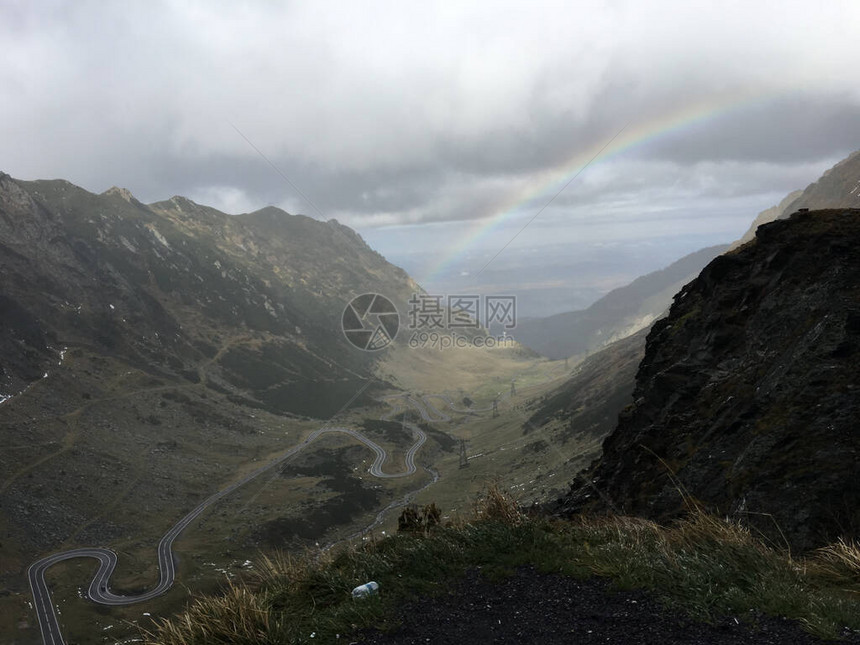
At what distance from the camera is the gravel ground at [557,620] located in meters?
7.20

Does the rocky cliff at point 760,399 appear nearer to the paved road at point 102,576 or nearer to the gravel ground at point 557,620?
the gravel ground at point 557,620

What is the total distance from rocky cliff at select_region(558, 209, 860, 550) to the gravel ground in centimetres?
559

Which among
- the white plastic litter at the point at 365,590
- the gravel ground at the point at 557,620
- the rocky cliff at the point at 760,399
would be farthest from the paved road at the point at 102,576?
the gravel ground at the point at 557,620

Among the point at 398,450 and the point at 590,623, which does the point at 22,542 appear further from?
the point at 590,623

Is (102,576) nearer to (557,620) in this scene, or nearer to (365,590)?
(365,590)

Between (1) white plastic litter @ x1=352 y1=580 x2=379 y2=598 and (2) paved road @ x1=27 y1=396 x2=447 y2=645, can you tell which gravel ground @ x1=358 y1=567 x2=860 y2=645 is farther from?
(2) paved road @ x1=27 y1=396 x2=447 y2=645

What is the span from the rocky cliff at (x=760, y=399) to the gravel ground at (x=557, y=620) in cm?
559

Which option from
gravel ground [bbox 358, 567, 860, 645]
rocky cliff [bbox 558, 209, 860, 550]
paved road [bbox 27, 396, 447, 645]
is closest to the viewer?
gravel ground [bbox 358, 567, 860, 645]

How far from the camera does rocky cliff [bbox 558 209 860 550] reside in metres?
13.2

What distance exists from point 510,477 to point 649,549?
10348 centimetres

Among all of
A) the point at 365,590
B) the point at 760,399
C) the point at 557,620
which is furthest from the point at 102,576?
the point at 557,620

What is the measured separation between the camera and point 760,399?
59.7 ft

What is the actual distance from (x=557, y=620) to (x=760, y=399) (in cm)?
1397

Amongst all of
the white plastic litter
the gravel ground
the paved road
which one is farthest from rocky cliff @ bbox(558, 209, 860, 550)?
the paved road
